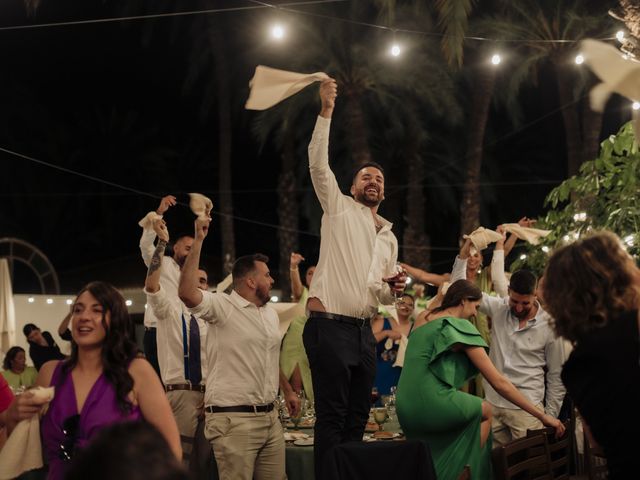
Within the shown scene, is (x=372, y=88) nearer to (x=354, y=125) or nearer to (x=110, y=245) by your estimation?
(x=354, y=125)

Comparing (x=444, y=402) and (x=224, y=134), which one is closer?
(x=444, y=402)

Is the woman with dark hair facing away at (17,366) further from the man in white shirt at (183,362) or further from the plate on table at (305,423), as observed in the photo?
the plate on table at (305,423)

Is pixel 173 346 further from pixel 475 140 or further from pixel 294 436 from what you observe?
pixel 475 140

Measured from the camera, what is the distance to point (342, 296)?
17.7 feet

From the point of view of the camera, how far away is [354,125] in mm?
23562

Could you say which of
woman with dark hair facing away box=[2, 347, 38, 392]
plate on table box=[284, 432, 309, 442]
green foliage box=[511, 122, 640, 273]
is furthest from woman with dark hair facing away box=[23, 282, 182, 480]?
woman with dark hair facing away box=[2, 347, 38, 392]

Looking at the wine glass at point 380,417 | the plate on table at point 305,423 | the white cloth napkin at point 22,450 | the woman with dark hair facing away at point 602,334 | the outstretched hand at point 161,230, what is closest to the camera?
the woman with dark hair facing away at point 602,334

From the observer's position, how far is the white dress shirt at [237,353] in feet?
19.4

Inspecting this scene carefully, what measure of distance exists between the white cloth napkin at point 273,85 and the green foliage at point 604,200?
3.34m

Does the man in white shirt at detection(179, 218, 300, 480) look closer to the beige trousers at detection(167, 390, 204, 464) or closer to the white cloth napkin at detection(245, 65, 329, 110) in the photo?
the white cloth napkin at detection(245, 65, 329, 110)

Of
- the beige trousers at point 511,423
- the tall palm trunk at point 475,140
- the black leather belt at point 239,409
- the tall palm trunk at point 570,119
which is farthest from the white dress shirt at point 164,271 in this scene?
the tall palm trunk at point 570,119

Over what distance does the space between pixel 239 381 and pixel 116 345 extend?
1.91 m

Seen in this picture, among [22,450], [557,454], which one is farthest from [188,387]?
[22,450]

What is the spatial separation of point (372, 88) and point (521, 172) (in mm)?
9589
